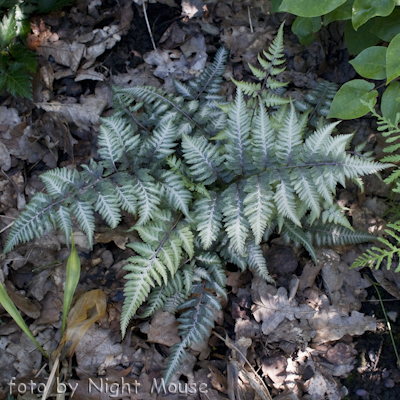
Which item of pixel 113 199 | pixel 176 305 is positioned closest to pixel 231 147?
pixel 113 199

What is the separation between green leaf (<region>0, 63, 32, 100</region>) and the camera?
292cm

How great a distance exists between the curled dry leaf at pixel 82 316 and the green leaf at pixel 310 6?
2.52 metres

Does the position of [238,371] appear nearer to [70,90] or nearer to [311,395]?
[311,395]

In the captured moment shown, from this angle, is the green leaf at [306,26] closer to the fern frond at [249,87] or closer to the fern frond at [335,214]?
the fern frond at [249,87]

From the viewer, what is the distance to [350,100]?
2404mm

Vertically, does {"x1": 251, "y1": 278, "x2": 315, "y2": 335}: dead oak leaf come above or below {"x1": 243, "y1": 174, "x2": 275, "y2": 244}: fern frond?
below

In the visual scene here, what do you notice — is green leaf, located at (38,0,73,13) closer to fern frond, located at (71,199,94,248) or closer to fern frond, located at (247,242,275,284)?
fern frond, located at (71,199,94,248)

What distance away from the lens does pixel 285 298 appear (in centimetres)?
278

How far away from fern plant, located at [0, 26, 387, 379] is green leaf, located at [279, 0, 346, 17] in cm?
32

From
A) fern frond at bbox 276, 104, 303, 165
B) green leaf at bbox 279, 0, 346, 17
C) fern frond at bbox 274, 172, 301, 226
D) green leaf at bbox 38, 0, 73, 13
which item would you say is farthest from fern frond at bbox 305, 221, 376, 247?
green leaf at bbox 38, 0, 73, 13

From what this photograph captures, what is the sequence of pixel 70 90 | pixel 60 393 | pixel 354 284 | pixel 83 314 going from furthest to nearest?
1. pixel 70 90
2. pixel 354 284
3. pixel 83 314
4. pixel 60 393

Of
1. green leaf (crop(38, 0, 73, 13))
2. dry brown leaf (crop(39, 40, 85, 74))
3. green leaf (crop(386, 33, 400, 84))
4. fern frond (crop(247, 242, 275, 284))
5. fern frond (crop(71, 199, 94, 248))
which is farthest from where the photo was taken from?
dry brown leaf (crop(39, 40, 85, 74))

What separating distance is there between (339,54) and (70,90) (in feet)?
8.67

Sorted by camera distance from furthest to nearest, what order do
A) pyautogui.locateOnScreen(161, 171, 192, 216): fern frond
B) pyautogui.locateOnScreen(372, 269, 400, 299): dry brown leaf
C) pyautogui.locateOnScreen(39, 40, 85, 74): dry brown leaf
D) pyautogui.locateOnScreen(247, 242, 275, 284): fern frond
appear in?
pyautogui.locateOnScreen(39, 40, 85, 74): dry brown leaf
pyautogui.locateOnScreen(372, 269, 400, 299): dry brown leaf
pyautogui.locateOnScreen(247, 242, 275, 284): fern frond
pyautogui.locateOnScreen(161, 171, 192, 216): fern frond
